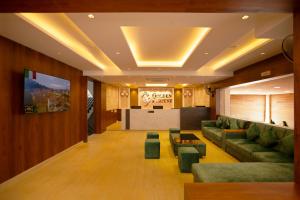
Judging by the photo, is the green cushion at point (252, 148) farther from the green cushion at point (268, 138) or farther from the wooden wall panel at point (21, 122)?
the wooden wall panel at point (21, 122)

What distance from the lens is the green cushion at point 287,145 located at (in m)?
3.73

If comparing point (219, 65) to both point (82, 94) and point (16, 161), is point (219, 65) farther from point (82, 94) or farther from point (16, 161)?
point (16, 161)

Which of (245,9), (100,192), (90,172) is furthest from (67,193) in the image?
(245,9)

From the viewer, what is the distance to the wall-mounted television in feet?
13.0

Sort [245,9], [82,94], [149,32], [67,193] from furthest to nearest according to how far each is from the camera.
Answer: [82,94] < [149,32] < [67,193] < [245,9]

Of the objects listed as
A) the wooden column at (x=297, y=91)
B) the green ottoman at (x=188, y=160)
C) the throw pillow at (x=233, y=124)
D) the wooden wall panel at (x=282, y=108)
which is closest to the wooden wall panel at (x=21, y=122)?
the green ottoman at (x=188, y=160)

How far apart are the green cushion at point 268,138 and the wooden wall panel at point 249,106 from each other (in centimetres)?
1033

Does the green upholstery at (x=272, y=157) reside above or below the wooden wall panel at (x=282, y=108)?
below

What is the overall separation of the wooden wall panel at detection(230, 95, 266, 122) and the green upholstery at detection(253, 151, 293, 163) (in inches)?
439

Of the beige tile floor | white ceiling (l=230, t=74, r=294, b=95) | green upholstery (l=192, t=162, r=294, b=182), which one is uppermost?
white ceiling (l=230, t=74, r=294, b=95)

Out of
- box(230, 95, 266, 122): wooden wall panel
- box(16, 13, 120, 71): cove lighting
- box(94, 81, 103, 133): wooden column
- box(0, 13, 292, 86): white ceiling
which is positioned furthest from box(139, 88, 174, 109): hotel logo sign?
box(16, 13, 120, 71): cove lighting

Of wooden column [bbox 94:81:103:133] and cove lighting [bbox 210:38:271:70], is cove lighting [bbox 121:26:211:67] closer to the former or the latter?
cove lighting [bbox 210:38:271:70]

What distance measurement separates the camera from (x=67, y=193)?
10.7 feet

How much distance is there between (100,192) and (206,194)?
87.5 inches
